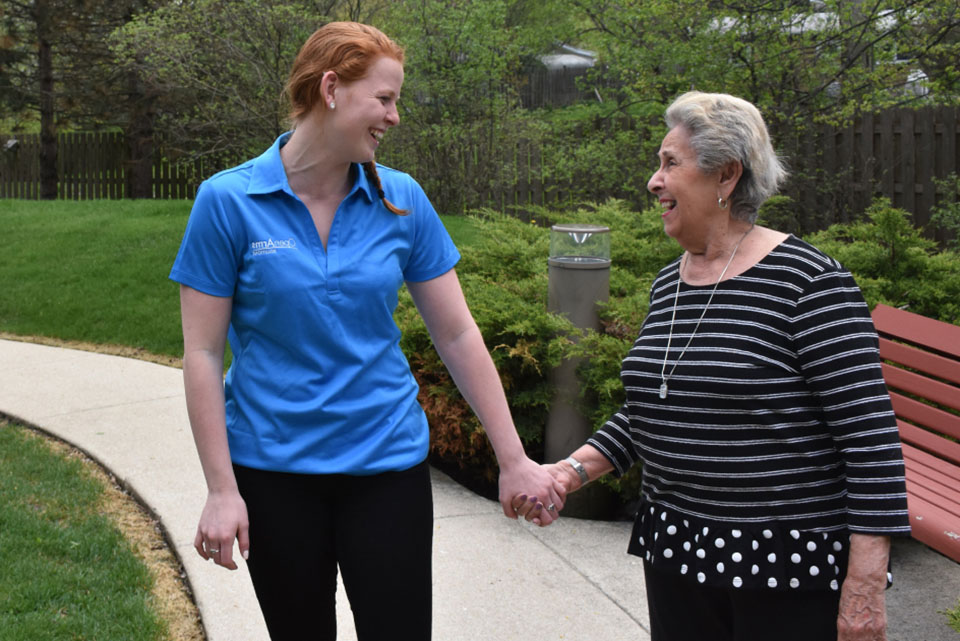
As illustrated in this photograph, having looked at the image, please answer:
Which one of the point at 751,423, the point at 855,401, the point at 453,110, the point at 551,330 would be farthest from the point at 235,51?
the point at 855,401

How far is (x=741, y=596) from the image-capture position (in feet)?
7.23

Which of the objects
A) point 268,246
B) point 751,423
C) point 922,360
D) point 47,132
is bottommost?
point 922,360

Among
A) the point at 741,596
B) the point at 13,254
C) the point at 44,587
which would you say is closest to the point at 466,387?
the point at 741,596

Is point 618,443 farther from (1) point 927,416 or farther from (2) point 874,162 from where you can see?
(2) point 874,162

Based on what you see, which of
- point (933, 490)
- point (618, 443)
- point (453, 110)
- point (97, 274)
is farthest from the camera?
point (453, 110)

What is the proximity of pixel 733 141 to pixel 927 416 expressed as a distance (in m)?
2.20

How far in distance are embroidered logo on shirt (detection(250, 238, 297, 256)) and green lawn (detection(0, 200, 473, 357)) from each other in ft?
21.3

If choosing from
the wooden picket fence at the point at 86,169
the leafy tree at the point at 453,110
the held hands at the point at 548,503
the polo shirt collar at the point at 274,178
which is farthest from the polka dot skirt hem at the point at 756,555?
the wooden picket fence at the point at 86,169

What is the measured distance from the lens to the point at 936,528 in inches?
120

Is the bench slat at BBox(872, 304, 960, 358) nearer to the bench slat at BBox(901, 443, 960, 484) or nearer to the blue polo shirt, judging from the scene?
the bench slat at BBox(901, 443, 960, 484)

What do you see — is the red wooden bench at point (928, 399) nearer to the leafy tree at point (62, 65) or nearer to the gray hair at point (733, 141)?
the gray hair at point (733, 141)

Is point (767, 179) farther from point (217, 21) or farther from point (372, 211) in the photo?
point (217, 21)

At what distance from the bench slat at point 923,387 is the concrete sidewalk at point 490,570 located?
78 cm

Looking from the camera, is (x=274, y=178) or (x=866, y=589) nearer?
(x=866, y=589)
